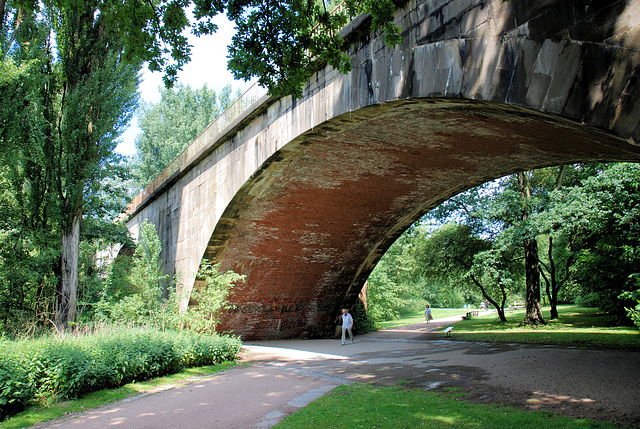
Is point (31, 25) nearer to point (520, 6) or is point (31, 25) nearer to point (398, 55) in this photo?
point (398, 55)

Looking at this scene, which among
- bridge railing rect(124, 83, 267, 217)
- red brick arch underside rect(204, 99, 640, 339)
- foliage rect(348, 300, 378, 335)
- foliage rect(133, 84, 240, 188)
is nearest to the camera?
red brick arch underside rect(204, 99, 640, 339)

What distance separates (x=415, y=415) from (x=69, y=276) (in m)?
9.87

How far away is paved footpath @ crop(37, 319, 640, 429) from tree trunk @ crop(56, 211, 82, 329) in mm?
4672

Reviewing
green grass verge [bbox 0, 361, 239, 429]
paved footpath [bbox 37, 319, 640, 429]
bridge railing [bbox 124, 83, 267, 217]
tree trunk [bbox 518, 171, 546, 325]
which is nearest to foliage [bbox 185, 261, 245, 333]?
paved footpath [bbox 37, 319, 640, 429]

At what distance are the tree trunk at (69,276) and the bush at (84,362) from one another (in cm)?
312

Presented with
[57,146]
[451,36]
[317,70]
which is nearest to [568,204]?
[317,70]

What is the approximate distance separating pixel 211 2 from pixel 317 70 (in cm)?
320

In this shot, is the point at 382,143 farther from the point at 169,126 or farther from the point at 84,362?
the point at 169,126

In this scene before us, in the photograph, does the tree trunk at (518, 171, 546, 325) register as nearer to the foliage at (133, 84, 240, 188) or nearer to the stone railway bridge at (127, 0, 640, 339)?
the stone railway bridge at (127, 0, 640, 339)

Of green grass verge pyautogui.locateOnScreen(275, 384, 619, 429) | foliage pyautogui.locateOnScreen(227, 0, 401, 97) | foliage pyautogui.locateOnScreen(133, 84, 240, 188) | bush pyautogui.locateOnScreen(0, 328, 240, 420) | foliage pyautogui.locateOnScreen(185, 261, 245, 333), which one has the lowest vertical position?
green grass verge pyautogui.locateOnScreen(275, 384, 619, 429)

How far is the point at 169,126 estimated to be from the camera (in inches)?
1202

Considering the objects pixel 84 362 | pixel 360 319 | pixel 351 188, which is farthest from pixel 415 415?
pixel 360 319

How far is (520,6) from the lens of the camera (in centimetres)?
387

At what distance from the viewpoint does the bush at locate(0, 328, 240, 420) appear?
593cm
